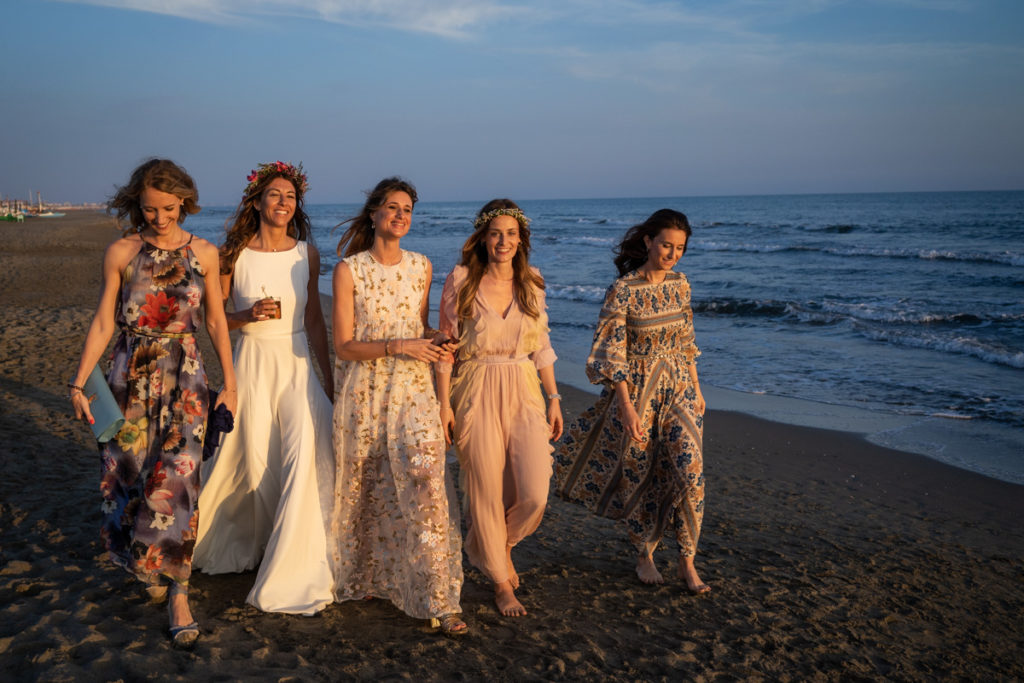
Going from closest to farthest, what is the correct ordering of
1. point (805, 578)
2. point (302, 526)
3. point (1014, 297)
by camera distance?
point (302, 526) < point (805, 578) < point (1014, 297)

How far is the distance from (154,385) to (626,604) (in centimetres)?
244

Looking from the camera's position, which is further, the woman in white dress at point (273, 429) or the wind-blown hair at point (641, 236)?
the wind-blown hair at point (641, 236)

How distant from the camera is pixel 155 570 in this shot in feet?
10.5

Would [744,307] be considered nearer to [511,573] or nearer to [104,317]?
→ [511,573]

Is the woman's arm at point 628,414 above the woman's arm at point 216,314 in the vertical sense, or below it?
below

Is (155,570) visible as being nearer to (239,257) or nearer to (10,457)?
(239,257)

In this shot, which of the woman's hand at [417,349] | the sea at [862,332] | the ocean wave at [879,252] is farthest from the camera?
the ocean wave at [879,252]

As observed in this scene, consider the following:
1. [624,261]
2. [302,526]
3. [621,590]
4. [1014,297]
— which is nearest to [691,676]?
[621,590]

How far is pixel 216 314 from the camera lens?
11.1ft

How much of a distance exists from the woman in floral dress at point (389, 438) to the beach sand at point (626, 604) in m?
0.20

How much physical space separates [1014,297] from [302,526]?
64.4 feet

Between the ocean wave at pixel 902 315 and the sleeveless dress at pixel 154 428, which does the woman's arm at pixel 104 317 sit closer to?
the sleeveless dress at pixel 154 428

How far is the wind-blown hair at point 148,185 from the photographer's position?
10.4ft

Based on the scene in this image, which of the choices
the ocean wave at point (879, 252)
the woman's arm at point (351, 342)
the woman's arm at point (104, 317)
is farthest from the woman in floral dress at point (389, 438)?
the ocean wave at point (879, 252)
